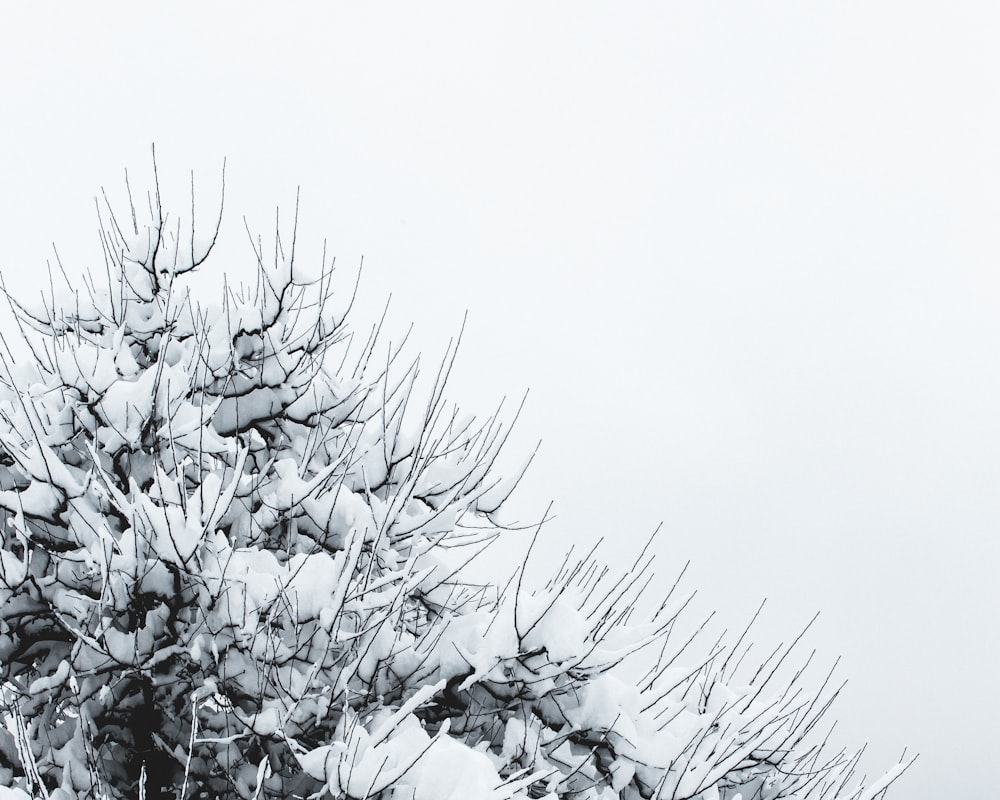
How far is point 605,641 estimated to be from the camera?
3.84 m

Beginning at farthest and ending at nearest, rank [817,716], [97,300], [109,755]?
[97,300] < [817,716] < [109,755]

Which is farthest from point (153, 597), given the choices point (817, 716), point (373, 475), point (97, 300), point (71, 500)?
point (817, 716)

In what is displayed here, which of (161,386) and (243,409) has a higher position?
(243,409)

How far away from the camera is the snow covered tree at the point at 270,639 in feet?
11.0

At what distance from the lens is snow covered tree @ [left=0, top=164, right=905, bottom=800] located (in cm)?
337

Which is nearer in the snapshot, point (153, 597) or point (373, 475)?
point (153, 597)

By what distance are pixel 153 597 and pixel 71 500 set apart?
0.59 m

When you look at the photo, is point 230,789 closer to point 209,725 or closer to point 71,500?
point 209,725

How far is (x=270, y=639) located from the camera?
3.48m

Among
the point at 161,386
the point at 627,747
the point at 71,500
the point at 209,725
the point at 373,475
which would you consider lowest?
the point at 209,725

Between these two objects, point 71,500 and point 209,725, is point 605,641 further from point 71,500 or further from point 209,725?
point 71,500

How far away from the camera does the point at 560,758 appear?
3846 mm

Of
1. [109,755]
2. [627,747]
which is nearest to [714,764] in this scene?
[627,747]

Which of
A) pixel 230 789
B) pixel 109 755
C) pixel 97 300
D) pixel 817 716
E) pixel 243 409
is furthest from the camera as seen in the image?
pixel 97 300
